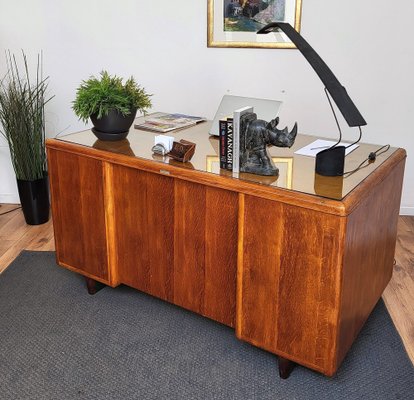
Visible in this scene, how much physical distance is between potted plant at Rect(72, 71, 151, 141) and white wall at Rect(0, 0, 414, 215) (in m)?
1.17

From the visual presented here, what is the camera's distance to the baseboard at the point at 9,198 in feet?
12.1

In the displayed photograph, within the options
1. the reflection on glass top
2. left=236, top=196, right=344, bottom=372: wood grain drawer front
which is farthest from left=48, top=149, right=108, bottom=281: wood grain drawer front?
left=236, top=196, right=344, bottom=372: wood grain drawer front

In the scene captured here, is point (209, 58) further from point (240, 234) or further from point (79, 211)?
point (240, 234)

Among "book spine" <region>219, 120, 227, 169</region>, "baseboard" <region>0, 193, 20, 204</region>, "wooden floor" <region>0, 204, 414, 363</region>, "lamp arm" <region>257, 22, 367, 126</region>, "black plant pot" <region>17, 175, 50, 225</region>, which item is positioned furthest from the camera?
"baseboard" <region>0, 193, 20, 204</region>

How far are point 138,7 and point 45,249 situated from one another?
5.29 feet

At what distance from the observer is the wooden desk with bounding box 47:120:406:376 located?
1.69 m

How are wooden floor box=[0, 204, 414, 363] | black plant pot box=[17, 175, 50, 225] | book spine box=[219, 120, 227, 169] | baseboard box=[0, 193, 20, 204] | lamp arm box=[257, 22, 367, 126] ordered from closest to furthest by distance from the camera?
lamp arm box=[257, 22, 367, 126] → book spine box=[219, 120, 227, 169] → wooden floor box=[0, 204, 414, 363] → black plant pot box=[17, 175, 50, 225] → baseboard box=[0, 193, 20, 204]

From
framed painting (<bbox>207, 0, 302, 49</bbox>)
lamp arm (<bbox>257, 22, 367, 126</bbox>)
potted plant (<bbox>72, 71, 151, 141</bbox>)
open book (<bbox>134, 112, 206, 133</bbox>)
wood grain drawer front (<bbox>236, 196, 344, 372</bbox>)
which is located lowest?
wood grain drawer front (<bbox>236, 196, 344, 372</bbox>)

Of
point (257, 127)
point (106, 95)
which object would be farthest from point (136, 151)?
point (257, 127)

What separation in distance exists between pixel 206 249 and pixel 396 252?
1.43 m

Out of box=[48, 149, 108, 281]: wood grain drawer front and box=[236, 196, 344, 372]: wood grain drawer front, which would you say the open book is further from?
box=[236, 196, 344, 372]: wood grain drawer front

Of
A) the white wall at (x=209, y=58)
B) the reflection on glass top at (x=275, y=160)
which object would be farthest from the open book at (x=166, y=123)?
the white wall at (x=209, y=58)

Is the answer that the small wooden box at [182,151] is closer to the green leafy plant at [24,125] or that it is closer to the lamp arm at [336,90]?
the lamp arm at [336,90]

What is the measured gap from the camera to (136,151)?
2.16 meters
